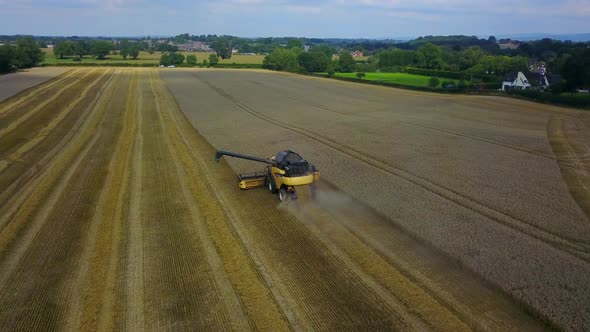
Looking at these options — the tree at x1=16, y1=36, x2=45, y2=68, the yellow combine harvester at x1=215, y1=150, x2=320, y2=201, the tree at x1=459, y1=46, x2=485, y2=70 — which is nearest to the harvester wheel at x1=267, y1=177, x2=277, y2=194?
the yellow combine harvester at x1=215, y1=150, x2=320, y2=201

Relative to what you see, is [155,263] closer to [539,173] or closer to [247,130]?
[539,173]

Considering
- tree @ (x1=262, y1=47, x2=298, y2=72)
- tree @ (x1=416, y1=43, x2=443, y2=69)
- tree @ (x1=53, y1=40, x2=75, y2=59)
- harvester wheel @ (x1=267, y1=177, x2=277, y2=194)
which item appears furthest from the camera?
tree @ (x1=53, y1=40, x2=75, y2=59)

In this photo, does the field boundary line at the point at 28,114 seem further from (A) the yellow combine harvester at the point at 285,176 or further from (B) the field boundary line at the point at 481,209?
(B) the field boundary line at the point at 481,209

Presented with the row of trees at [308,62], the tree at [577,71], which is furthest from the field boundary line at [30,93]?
the tree at [577,71]

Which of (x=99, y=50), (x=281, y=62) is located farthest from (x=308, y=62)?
(x=99, y=50)

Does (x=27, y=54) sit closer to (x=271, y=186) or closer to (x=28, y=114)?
(x=28, y=114)

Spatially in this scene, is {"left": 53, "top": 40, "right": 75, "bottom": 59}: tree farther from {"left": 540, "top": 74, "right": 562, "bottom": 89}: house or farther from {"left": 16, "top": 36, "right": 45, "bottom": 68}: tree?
{"left": 540, "top": 74, "right": 562, "bottom": 89}: house
